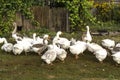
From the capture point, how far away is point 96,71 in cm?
1069

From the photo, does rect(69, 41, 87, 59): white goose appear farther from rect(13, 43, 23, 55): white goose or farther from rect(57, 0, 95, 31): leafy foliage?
rect(57, 0, 95, 31): leafy foliage

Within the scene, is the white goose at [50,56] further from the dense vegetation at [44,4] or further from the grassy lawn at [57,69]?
the dense vegetation at [44,4]

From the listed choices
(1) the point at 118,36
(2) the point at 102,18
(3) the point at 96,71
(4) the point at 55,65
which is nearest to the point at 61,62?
(4) the point at 55,65

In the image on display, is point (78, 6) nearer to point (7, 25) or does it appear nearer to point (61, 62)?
point (7, 25)

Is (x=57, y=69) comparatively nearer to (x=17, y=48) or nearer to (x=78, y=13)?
(x=17, y=48)

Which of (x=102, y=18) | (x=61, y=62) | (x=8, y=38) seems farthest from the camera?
(x=102, y=18)

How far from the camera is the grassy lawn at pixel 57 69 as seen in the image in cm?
1007

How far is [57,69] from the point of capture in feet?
Answer: 35.3

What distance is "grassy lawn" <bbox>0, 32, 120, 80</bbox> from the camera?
10.1 metres

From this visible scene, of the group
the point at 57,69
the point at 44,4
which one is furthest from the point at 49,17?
the point at 57,69

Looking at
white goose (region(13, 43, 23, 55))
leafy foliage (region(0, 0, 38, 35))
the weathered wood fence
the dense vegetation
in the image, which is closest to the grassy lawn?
white goose (region(13, 43, 23, 55))

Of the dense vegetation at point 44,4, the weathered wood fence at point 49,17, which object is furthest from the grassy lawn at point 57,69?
the weathered wood fence at point 49,17

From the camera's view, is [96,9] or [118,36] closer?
[118,36]

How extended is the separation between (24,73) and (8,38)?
5048 mm
